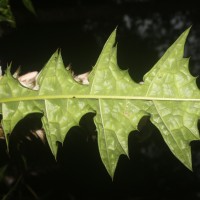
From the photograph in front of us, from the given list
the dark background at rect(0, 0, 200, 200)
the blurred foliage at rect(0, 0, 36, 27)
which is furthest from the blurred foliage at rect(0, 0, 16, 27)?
the dark background at rect(0, 0, 200, 200)

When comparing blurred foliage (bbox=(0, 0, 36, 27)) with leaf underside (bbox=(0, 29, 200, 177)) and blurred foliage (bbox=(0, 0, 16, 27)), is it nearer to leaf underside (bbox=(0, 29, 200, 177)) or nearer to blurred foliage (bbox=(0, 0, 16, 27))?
blurred foliage (bbox=(0, 0, 16, 27))

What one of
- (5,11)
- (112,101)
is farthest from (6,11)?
(112,101)

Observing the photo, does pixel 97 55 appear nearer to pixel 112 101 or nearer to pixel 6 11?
pixel 6 11

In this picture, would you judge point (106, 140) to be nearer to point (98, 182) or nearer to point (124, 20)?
point (98, 182)

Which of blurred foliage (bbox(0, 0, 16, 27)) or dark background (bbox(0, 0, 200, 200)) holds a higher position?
blurred foliage (bbox(0, 0, 16, 27))

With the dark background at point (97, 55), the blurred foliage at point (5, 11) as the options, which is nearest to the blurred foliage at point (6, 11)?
the blurred foliage at point (5, 11)

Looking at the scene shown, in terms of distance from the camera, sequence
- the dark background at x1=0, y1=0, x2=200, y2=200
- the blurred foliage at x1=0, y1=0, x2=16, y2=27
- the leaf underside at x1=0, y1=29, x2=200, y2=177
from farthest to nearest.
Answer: the dark background at x1=0, y1=0, x2=200, y2=200 → the blurred foliage at x1=0, y1=0, x2=16, y2=27 → the leaf underside at x1=0, y1=29, x2=200, y2=177

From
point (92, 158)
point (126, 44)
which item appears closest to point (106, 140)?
point (92, 158)
